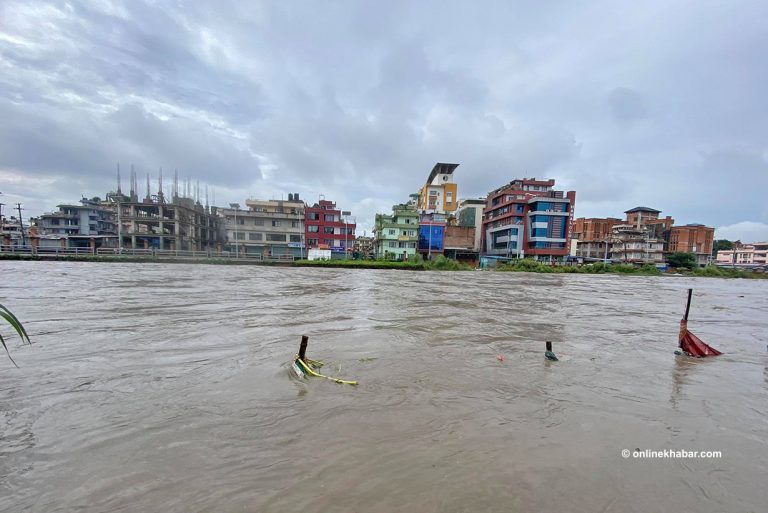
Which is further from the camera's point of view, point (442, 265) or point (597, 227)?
point (597, 227)

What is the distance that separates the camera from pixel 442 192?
70125 mm

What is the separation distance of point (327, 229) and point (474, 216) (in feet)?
98.8

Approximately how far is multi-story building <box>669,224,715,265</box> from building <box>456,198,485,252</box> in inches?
1517

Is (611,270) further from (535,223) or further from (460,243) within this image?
(460,243)

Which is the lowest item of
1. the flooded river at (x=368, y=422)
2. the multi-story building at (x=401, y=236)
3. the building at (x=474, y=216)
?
the flooded river at (x=368, y=422)

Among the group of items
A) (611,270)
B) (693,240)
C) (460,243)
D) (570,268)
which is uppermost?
(693,240)

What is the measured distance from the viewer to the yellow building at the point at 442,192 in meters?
A: 69.8

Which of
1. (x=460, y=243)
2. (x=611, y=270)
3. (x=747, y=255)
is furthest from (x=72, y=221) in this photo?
(x=747, y=255)

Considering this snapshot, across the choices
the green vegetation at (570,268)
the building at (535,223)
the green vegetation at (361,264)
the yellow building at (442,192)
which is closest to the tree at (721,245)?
the green vegetation at (570,268)

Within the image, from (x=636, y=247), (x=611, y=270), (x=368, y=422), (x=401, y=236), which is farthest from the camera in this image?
(x=636, y=247)

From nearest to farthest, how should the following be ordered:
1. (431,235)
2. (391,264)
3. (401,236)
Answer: (391,264) → (401,236) → (431,235)

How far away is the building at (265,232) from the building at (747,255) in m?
100

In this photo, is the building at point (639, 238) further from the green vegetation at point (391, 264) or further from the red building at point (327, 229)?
the red building at point (327, 229)

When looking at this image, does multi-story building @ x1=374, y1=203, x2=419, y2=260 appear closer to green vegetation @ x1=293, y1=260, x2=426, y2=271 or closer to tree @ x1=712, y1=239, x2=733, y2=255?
green vegetation @ x1=293, y1=260, x2=426, y2=271
